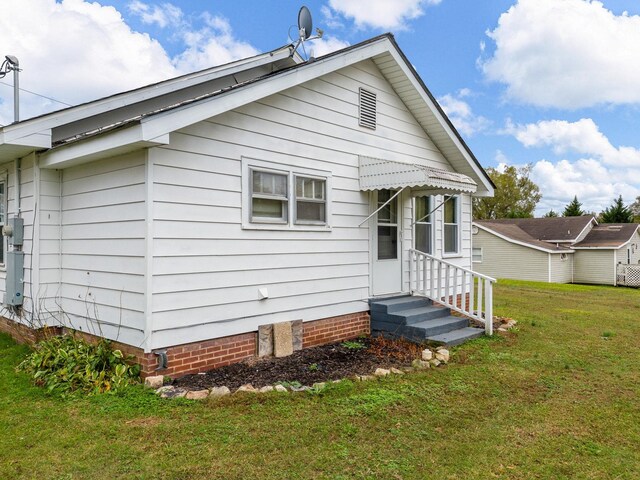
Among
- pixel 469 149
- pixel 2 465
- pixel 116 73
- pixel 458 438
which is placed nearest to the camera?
pixel 2 465

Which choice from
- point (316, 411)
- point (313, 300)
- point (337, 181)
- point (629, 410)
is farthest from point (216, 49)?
point (629, 410)

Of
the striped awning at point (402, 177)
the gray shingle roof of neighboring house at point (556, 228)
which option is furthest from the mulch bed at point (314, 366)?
the gray shingle roof of neighboring house at point (556, 228)

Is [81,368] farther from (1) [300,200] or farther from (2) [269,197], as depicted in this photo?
(1) [300,200]

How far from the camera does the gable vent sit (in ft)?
26.2

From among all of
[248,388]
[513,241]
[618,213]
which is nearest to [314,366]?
[248,388]

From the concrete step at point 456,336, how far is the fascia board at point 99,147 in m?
5.01

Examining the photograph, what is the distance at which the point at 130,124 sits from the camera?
4.77 meters

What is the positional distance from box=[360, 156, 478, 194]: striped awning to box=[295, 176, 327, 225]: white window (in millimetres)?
898

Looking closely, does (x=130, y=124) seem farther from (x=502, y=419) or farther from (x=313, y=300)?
(x=502, y=419)

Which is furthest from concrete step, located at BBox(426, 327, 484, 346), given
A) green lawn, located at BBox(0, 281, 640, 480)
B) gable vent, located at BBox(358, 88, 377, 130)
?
gable vent, located at BBox(358, 88, 377, 130)

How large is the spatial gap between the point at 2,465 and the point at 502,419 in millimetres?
4386

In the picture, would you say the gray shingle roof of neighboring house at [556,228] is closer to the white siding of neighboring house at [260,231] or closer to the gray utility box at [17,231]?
the white siding of neighboring house at [260,231]

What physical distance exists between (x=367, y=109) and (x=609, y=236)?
27.8 metres

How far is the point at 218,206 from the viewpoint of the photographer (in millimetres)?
5719
